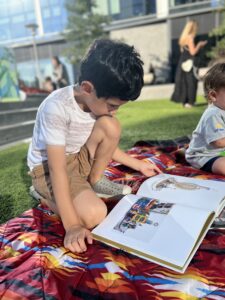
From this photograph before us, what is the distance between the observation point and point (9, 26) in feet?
20.9

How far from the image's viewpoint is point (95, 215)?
1.38m

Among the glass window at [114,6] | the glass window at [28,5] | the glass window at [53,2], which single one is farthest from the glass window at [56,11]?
the glass window at [28,5]

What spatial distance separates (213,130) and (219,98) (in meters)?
Answer: 0.18

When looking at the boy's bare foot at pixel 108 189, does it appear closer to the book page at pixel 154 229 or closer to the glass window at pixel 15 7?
the book page at pixel 154 229

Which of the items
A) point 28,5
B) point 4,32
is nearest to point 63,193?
point 4,32

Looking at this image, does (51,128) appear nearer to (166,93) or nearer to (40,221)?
(40,221)

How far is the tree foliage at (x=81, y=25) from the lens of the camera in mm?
10789

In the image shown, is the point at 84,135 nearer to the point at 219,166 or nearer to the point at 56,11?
the point at 219,166

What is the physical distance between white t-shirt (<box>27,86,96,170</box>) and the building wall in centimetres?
1028

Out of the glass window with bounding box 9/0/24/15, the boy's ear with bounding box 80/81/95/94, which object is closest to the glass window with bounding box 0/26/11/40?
the glass window with bounding box 9/0/24/15

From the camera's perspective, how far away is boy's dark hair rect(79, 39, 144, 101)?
1.24 meters

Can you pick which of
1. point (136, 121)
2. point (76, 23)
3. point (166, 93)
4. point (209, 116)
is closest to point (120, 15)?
point (76, 23)

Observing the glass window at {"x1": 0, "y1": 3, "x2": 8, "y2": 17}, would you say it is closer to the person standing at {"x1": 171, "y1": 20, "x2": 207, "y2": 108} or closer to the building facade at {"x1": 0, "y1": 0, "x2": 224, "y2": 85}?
the person standing at {"x1": 171, "y1": 20, "x2": 207, "y2": 108}

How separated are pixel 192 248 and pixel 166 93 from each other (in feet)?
23.2
